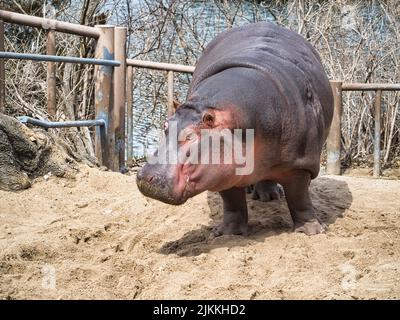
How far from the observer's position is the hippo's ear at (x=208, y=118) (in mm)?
3537

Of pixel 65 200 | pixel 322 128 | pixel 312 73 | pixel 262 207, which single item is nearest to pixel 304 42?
pixel 312 73

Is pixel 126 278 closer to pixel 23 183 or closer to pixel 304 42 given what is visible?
pixel 23 183

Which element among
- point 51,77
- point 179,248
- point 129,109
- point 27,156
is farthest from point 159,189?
point 129,109

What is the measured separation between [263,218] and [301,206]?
46 cm

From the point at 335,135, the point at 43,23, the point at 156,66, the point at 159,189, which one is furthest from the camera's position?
the point at 335,135

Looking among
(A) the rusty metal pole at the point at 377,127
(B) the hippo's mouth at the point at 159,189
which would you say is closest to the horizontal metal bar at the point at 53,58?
(B) the hippo's mouth at the point at 159,189

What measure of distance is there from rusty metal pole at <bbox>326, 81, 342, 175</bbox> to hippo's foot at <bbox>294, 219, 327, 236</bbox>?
10.7 feet

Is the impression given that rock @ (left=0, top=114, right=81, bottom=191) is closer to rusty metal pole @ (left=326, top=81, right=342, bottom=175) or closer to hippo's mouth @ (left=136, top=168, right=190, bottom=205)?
hippo's mouth @ (left=136, top=168, right=190, bottom=205)

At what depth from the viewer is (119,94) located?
638 cm

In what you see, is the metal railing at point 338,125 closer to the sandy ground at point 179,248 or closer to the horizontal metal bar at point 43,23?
the sandy ground at point 179,248

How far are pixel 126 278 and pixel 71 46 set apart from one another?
4.90 meters

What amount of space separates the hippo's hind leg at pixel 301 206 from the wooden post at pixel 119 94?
99.8 inches

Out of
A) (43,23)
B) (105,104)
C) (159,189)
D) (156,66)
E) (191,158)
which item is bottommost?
(159,189)

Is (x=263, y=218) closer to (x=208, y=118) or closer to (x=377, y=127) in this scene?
(x=208, y=118)
